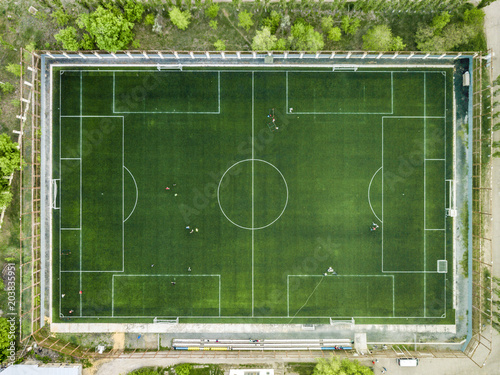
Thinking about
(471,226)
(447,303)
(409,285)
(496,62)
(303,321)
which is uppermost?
(496,62)

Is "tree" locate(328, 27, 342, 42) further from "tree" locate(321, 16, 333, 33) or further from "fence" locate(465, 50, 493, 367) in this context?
"fence" locate(465, 50, 493, 367)

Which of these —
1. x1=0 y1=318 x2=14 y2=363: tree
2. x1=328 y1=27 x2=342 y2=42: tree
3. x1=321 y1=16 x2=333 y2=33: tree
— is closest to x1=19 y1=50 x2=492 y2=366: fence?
x1=0 y1=318 x2=14 y2=363: tree

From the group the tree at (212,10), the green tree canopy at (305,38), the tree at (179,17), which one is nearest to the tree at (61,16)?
the tree at (179,17)

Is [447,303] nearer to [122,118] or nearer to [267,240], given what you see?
[267,240]

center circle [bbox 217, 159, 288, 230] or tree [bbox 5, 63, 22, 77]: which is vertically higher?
tree [bbox 5, 63, 22, 77]

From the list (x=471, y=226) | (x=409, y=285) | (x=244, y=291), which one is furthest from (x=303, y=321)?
(x=471, y=226)

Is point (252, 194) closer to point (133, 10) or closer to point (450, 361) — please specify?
point (133, 10)
